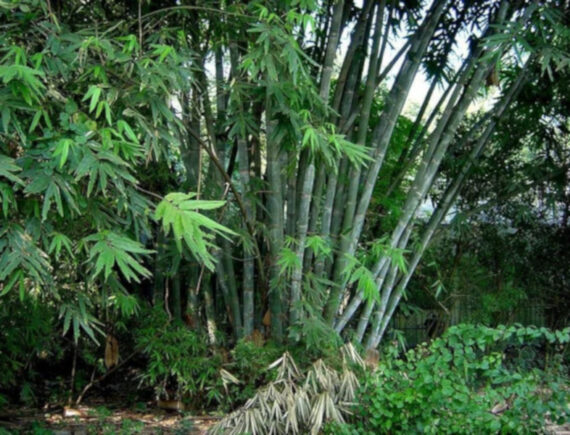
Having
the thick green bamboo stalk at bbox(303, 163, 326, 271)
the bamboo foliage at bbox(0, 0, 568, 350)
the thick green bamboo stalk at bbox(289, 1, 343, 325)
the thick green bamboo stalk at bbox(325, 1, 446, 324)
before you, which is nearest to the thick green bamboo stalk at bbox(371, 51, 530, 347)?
the bamboo foliage at bbox(0, 0, 568, 350)

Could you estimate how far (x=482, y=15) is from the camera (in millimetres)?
4488

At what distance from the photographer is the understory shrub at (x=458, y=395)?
287cm

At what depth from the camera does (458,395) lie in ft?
9.54

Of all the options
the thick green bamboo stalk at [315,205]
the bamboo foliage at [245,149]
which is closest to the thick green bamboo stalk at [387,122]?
the bamboo foliage at [245,149]

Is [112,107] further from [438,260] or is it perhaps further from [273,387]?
[438,260]

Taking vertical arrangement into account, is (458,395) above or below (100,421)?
above

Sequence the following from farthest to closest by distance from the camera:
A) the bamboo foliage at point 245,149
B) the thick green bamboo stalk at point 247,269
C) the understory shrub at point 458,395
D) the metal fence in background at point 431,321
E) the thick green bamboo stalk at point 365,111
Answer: the metal fence in background at point 431,321 < the thick green bamboo stalk at point 365,111 < the thick green bamboo stalk at point 247,269 < the understory shrub at point 458,395 < the bamboo foliage at point 245,149

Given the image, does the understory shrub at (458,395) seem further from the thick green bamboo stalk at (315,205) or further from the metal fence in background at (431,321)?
the metal fence in background at (431,321)

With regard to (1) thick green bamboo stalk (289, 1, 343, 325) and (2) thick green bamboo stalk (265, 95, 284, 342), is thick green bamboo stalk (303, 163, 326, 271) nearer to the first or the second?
(1) thick green bamboo stalk (289, 1, 343, 325)

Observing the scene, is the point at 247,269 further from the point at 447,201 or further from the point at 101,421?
the point at 447,201

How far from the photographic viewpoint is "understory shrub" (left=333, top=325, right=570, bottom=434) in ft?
9.43

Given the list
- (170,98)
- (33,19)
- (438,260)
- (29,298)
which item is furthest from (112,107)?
(438,260)

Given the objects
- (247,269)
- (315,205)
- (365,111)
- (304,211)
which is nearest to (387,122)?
(365,111)

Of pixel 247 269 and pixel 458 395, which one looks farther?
pixel 247 269
